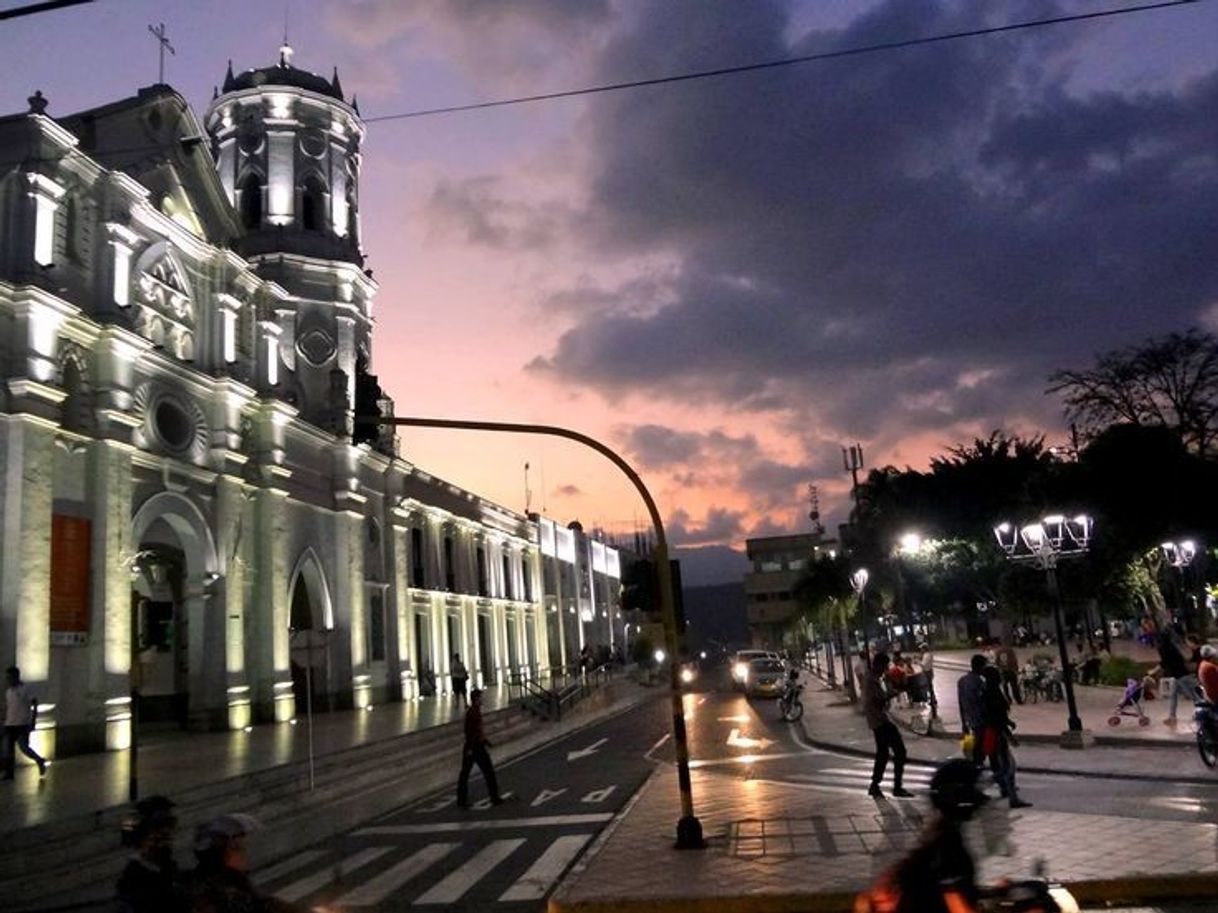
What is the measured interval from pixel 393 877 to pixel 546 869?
5.24 feet

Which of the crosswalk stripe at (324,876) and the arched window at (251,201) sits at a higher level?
the arched window at (251,201)

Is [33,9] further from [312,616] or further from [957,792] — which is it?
[312,616]

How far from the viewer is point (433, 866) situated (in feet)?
34.5

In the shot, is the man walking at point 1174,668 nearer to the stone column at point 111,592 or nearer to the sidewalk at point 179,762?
the sidewalk at point 179,762

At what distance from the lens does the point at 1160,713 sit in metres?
20.5

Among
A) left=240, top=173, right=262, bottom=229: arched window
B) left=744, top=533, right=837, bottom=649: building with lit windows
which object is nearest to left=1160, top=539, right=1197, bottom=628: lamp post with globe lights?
left=240, top=173, right=262, bottom=229: arched window

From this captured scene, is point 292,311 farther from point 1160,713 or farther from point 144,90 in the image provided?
point 1160,713

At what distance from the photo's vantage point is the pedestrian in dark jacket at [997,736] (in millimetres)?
11383

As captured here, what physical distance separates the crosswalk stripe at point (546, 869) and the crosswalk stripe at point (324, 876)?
2064 millimetres

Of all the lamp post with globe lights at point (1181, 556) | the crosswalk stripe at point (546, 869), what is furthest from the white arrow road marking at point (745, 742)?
the lamp post with globe lights at point (1181, 556)

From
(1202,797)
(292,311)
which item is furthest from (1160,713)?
(292,311)

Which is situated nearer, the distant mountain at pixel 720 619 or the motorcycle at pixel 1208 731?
the motorcycle at pixel 1208 731

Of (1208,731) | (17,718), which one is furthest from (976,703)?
(17,718)

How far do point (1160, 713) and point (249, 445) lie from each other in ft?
82.7
